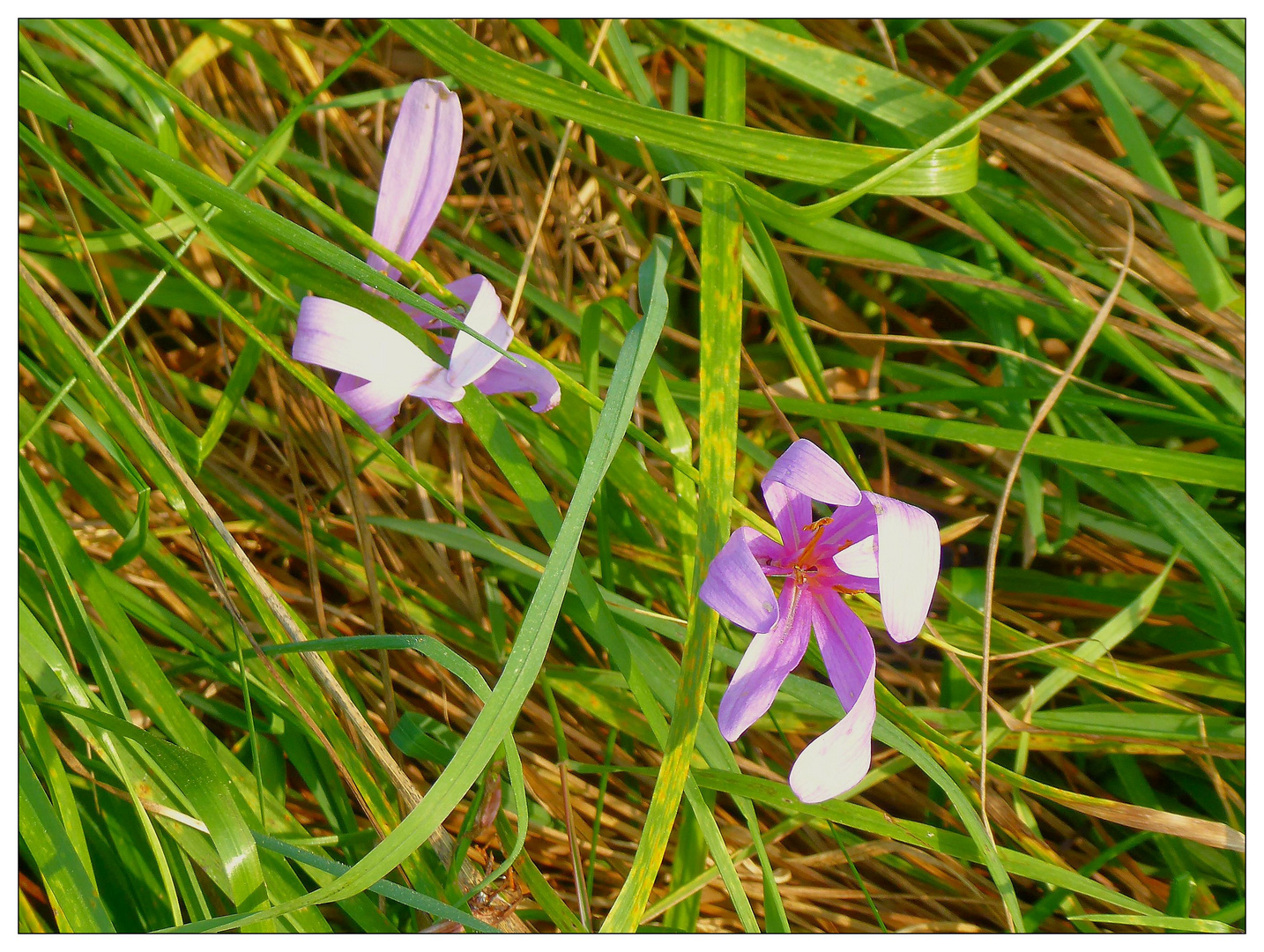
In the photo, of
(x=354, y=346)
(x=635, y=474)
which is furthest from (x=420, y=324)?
(x=635, y=474)

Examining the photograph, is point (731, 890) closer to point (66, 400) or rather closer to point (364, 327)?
point (364, 327)

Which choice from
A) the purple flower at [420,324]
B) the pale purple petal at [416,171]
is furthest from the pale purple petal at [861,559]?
the pale purple petal at [416,171]

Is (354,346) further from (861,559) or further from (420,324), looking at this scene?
(861,559)

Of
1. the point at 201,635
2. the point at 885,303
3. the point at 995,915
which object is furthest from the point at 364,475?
the point at 995,915

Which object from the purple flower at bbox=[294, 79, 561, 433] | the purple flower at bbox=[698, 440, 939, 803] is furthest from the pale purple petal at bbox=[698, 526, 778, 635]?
the purple flower at bbox=[294, 79, 561, 433]

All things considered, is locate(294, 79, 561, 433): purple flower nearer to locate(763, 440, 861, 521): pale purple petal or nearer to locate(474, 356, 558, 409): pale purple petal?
locate(474, 356, 558, 409): pale purple petal

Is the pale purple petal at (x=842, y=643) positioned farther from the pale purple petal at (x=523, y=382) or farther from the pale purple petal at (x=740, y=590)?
the pale purple petal at (x=523, y=382)

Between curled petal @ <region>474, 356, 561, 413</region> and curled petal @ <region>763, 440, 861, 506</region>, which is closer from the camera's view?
curled petal @ <region>763, 440, 861, 506</region>
